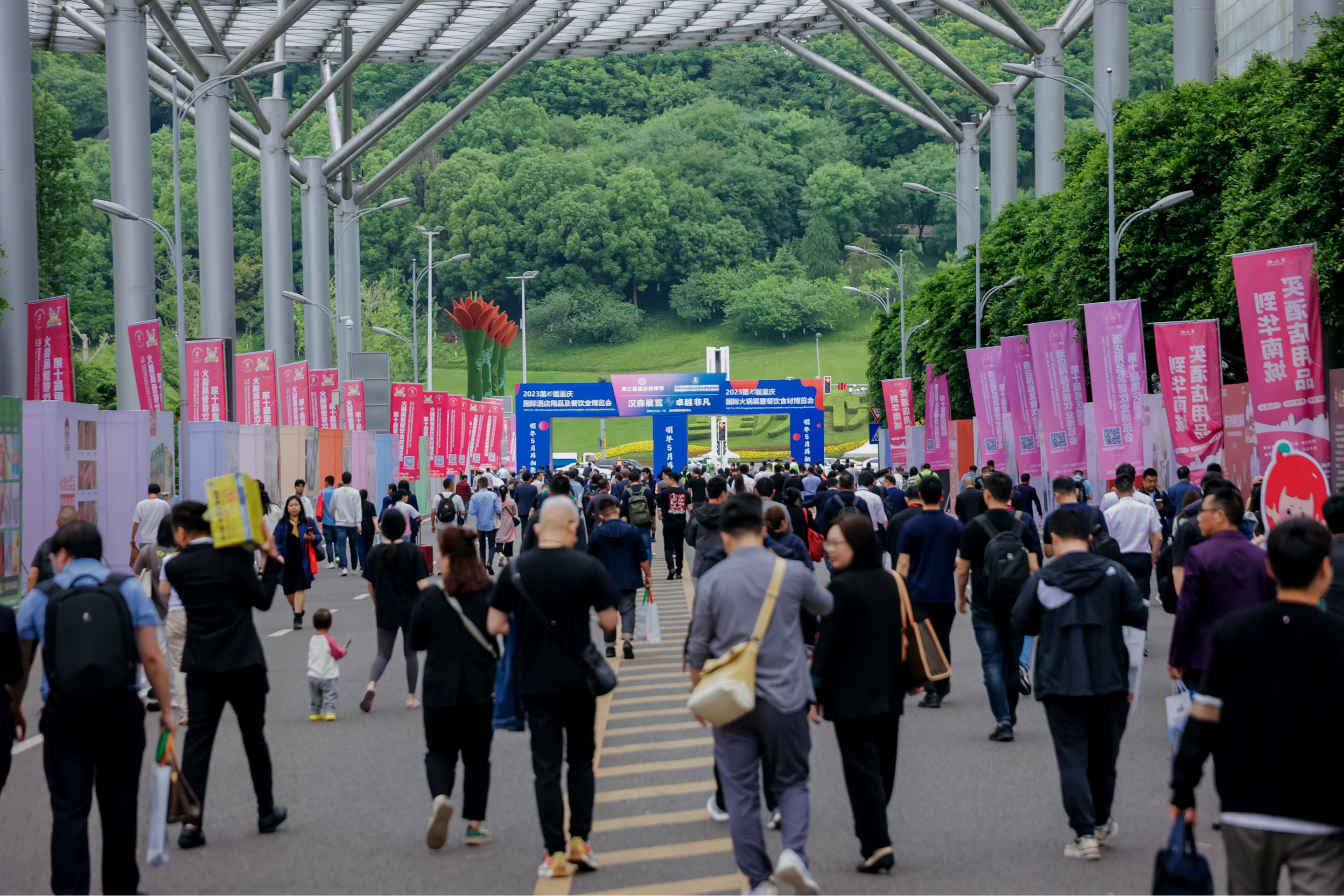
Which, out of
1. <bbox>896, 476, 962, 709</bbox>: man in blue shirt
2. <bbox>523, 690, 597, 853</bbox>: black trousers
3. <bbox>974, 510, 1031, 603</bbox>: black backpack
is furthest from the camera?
<bbox>896, 476, 962, 709</bbox>: man in blue shirt

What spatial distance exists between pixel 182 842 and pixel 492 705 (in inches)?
62.6

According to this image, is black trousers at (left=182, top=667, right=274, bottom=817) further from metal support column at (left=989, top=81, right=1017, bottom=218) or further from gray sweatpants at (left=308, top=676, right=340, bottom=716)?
metal support column at (left=989, top=81, right=1017, bottom=218)

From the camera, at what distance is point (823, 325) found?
387 feet

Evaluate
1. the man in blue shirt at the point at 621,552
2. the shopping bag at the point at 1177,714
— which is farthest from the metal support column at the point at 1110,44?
the shopping bag at the point at 1177,714

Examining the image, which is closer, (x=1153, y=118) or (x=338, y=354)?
(x=1153, y=118)

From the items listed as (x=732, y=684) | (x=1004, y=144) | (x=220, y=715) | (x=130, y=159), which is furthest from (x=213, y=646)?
(x=1004, y=144)

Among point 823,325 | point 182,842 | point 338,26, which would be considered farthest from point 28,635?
point 823,325

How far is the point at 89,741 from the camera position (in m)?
6.38

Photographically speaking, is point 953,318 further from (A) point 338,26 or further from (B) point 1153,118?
(A) point 338,26

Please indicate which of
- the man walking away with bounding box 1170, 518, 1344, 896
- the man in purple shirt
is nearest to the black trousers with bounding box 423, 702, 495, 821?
the man in purple shirt

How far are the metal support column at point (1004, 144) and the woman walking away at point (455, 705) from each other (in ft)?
134

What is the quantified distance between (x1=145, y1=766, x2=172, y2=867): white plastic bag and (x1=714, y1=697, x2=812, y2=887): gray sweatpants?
220cm

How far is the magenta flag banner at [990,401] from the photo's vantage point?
1257 inches

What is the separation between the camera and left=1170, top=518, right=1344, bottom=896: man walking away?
452 centimetres
